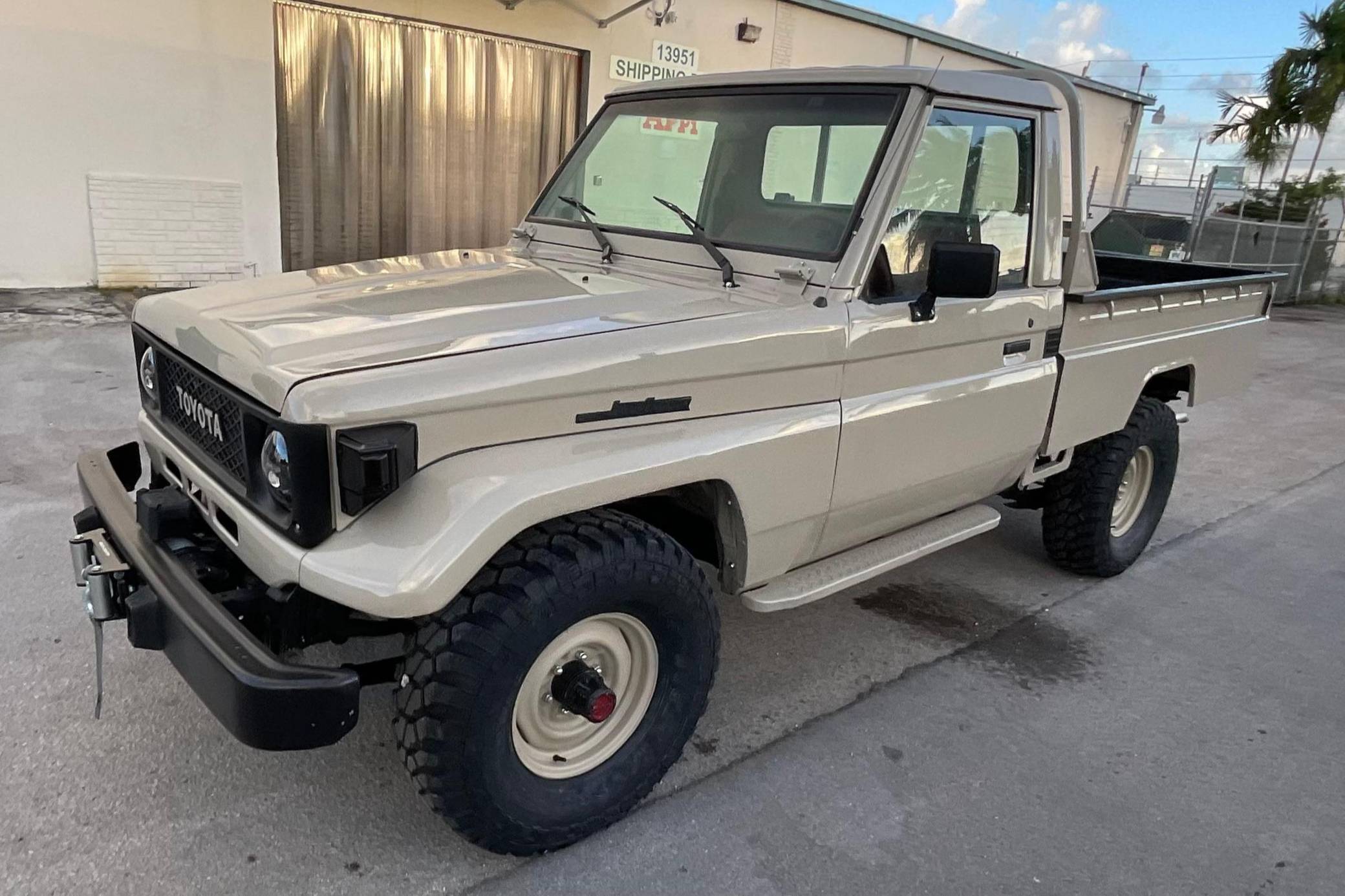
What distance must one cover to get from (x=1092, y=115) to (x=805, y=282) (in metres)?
18.9

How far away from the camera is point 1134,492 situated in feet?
15.9

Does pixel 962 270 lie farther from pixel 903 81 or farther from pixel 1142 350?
pixel 1142 350

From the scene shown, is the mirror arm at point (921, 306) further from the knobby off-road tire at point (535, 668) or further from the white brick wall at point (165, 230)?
the white brick wall at point (165, 230)

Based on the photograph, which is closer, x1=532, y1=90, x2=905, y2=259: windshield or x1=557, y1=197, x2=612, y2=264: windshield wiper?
x1=532, y1=90, x2=905, y2=259: windshield

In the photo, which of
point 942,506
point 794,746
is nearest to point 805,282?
point 942,506

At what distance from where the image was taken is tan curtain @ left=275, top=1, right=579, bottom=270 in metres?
9.95

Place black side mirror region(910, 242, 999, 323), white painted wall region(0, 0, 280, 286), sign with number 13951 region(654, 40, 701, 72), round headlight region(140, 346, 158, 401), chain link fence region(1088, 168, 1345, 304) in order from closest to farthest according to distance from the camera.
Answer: black side mirror region(910, 242, 999, 323) < round headlight region(140, 346, 158, 401) < white painted wall region(0, 0, 280, 286) < sign with number 13951 region(654, 40, 701, 72) < chain link fence region(1088, 168, 1345, 304)

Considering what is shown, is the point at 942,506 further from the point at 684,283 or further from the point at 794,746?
the point at 684,283

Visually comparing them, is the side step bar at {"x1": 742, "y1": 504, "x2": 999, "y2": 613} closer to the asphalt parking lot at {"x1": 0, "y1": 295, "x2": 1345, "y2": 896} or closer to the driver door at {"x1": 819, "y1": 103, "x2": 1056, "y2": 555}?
the driver door at {"x1": 819, "y1": 103, "x2": 1056, "y2": 555}

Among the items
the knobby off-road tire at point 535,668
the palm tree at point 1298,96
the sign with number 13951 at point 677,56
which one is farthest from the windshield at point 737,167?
the palm tree at point 1298,96

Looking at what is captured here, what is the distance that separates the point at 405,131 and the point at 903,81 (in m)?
8.78

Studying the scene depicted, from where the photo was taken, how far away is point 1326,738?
3445 millimetres

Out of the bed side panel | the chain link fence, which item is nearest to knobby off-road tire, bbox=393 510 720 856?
the bed side panel

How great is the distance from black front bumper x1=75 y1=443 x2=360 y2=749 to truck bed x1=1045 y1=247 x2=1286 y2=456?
2.96m
